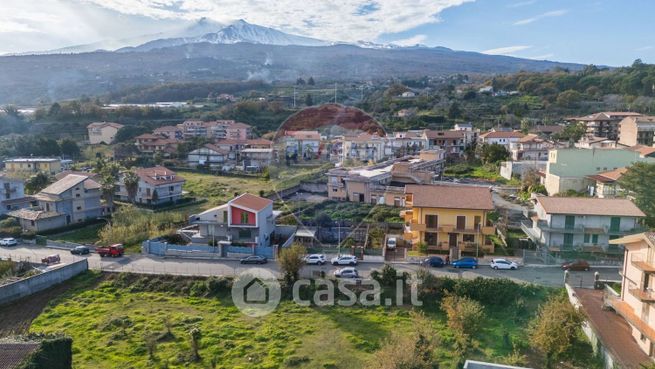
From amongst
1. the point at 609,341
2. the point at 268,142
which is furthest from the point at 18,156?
the point at 609,341

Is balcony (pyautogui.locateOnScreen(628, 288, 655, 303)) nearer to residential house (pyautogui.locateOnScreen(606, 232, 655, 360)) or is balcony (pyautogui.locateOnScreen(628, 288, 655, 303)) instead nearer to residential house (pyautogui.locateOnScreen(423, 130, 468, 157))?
residential house (pyautogui.locateOnScreen(606, 232, 655, 360))

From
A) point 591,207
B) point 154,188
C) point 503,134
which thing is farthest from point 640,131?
point 154,188

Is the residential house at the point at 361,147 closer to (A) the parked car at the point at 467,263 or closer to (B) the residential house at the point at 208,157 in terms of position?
(A) the parked car at the point at 467,263

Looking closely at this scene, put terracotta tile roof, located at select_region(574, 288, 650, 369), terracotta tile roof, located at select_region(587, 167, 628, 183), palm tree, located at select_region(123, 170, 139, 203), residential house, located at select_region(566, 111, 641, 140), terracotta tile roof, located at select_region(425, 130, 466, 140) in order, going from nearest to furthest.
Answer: terracotta tile roof, located at select_region(574, 288, 650, 369)
terracotta tile roof, located at select_region(587, 167, 628, 183)
palm tree, located at select_region(123, 170, 139, 203)
terracotta tile roof, located at select_region(425, 130, 466, 140)
residential house, located at select_region(566, 111, 641, 140)

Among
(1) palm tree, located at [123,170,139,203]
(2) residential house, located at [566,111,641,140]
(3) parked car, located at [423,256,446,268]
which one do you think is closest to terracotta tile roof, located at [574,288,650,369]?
(3) parked car, located at [423,256,446,268]

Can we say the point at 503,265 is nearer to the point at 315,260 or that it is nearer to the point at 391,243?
the point at 391,243

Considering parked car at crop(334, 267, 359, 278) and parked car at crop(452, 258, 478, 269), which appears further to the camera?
parked car at crop(452, 258, 478, 269)

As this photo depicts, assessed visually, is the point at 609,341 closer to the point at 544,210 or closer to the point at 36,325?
the point at 544,210
